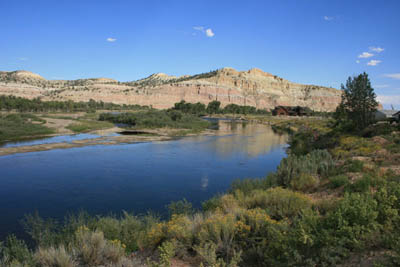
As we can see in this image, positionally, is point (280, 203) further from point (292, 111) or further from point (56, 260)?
point (292, 111)

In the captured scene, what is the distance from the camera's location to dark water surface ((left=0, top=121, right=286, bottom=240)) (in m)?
11.8

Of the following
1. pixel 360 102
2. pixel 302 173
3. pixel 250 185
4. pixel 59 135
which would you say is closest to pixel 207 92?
pixel 59 135

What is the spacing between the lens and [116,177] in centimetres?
1658

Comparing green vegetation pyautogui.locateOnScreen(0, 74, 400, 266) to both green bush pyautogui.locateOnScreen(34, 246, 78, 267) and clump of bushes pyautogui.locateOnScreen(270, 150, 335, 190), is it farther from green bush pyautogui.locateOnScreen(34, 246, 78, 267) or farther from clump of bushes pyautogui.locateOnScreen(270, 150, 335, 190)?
clump of bushes pyautogui.locateOnScreen(270, 150, 335, 190)

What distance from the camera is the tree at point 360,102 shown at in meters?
22.5

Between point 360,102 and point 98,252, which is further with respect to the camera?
point 360,102

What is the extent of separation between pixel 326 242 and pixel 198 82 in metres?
122

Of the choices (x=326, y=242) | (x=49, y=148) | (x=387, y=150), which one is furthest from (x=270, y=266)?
(x=49, y=148)

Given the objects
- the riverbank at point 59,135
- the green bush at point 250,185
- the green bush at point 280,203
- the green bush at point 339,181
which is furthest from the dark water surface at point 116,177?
the green bush at point 339,181

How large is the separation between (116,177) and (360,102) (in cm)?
2080

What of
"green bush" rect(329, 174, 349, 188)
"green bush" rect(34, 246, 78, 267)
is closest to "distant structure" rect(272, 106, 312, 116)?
"green bush" rect(329, 174, 349, 188)

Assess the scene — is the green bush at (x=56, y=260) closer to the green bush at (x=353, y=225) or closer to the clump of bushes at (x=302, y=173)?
the green bush at (x=353, y=225)

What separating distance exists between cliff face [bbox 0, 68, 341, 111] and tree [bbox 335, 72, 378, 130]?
88034 mm

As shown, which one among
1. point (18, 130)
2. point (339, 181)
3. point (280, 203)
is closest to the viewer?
point (280, 203)
